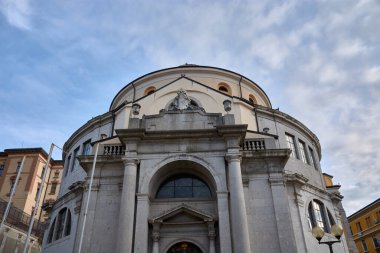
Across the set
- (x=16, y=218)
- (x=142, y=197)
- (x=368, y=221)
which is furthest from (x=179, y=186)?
(x=368, y=221)

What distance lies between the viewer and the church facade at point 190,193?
1648cm

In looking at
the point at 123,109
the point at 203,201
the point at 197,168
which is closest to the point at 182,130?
the point at 197,168

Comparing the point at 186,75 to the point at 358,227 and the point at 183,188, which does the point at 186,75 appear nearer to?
the point at 183,188

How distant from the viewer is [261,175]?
18797 mm

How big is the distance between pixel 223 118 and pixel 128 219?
7.85m

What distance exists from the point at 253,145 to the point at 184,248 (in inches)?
289

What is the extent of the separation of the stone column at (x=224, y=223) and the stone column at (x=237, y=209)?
256mm

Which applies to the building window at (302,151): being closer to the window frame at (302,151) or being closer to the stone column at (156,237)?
the window frame at (302,151)

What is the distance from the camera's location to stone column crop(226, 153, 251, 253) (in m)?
15.1

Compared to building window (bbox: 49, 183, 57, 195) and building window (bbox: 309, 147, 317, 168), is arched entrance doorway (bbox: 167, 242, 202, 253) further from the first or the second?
building window (bbox: 49, 183, 57, 195)

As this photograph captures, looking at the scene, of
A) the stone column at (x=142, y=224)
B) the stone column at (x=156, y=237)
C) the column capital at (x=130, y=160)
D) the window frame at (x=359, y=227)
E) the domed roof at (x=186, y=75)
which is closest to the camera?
the stone column at (x=142, y=224)

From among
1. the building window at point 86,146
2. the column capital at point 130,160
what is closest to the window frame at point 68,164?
the building window at point 86,146

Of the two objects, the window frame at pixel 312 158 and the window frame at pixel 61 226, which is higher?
the window frame at pixel 312 158

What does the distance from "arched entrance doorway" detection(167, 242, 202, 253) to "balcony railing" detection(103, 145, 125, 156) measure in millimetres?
6596
